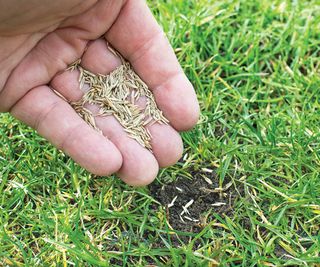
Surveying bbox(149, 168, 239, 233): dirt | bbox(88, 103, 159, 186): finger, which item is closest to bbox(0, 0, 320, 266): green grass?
bbox(149, 168, 239, 233): dirt

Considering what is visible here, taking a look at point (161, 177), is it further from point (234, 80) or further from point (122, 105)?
point (234, 80)

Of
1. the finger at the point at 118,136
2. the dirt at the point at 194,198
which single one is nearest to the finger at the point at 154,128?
the finger at the point at 118,136

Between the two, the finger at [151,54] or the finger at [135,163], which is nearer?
the finger at [135,163]

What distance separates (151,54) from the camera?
8.36 ft

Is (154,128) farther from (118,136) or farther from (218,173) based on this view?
(218,173)

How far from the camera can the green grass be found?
2303 mm

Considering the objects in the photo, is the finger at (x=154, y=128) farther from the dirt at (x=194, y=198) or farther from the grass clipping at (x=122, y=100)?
the dirt at (x=194, y=198)

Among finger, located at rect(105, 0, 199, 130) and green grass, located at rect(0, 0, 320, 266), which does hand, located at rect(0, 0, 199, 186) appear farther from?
green grass, located at rect(0, 0, 320, 266)

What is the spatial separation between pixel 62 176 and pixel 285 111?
3.35 ft

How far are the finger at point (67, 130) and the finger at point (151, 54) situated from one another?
1.04 ft

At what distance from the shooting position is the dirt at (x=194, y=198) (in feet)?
7.99

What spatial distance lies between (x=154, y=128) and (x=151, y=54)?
0.30 metres

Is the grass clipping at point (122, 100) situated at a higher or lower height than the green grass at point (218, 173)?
higher

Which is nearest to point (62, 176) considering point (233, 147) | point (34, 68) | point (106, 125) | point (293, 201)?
point (106, 125)
